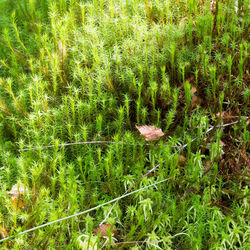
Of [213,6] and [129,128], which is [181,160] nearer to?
[129,128]

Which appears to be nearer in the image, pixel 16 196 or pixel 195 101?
pixel 16 196

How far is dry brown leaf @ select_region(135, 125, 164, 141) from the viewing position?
2.05 m

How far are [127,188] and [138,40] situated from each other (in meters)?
1.18

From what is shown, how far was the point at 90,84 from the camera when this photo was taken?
2242 mm

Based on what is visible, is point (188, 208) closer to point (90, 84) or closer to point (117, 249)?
point (117, 249)

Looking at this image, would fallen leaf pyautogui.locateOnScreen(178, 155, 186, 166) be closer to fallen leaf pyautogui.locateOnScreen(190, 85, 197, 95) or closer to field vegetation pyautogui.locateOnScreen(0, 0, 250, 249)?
field vegetation pyautogui.locateOnScreen(0, 0, 250, 249)

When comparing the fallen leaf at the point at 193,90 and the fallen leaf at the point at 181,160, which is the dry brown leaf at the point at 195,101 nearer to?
the fallen leaf at the point at 193,90

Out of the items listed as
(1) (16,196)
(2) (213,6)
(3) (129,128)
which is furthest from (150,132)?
(2) (213,6)

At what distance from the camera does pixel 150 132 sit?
6.82ft

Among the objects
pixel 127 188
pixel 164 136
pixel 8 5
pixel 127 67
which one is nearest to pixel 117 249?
pixel 127 188

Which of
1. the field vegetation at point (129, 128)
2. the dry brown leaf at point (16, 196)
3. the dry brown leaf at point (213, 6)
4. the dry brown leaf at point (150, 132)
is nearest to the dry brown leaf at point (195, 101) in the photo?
the field vegetation at point (129, 128)

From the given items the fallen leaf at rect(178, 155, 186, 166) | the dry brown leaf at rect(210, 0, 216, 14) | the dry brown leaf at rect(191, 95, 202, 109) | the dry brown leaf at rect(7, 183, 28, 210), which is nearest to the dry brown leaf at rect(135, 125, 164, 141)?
the fallen leaf at rect(178, 155, 186, 166)

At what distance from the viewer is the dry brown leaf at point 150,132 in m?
2.05

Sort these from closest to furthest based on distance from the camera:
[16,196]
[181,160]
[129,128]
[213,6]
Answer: [16,196], [181,160], [129,128], [213,6]
